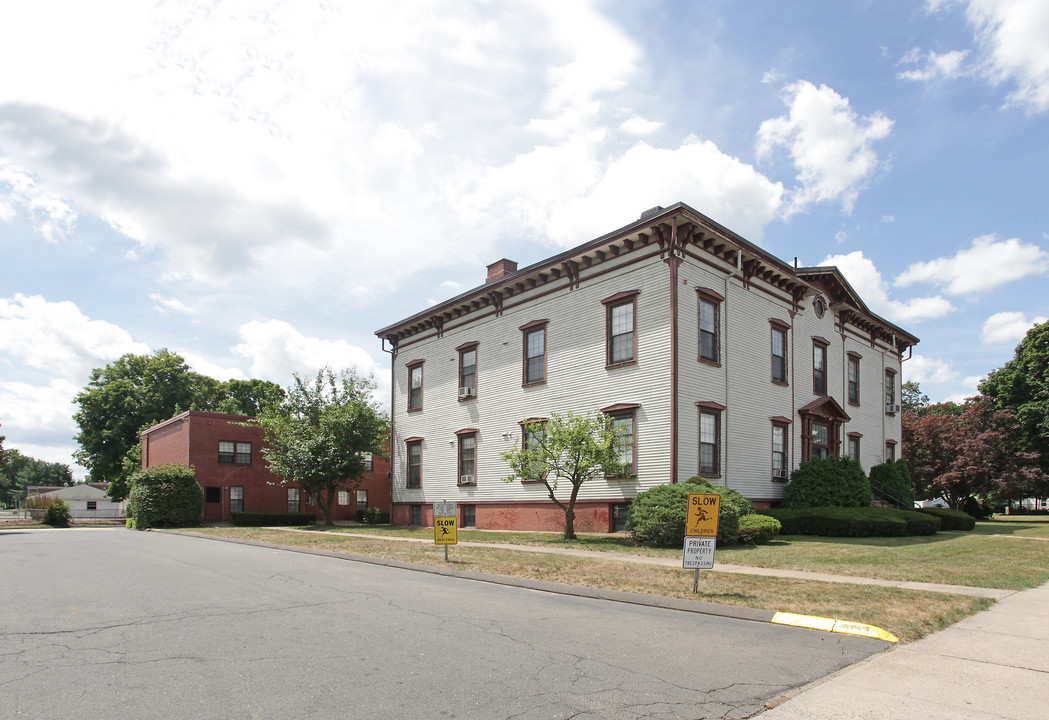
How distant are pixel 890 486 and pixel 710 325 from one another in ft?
39.0

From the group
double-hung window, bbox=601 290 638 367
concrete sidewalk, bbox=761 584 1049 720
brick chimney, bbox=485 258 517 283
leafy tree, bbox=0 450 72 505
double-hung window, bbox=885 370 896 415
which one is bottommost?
leafy tree, bbox=0 450 72 505

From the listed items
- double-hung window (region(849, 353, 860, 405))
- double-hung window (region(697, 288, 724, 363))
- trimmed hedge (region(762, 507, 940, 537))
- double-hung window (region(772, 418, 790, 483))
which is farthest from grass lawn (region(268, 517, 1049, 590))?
double-hung window (region(849, 353, 860, 405))

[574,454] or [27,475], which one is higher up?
[574,454]

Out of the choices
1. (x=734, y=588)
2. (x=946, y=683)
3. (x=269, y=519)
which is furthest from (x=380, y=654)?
(x=269, y=519)

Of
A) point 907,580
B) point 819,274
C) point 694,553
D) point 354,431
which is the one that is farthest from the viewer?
point 354,431

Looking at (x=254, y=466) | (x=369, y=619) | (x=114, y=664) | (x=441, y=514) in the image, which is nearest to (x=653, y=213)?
(x=441, y=514)

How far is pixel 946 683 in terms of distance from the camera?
6.41 metres

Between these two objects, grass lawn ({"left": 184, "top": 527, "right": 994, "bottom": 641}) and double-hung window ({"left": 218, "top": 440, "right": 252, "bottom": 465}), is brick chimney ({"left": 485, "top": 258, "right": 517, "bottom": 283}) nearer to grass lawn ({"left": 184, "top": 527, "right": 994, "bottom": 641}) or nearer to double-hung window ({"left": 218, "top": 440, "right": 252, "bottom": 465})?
grass lawn ({"left": 184, "top": 527, "right": 994, "bottom": 641})

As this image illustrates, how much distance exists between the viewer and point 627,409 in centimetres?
2297

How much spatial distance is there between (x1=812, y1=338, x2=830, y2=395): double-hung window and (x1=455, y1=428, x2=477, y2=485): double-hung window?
45.7ft

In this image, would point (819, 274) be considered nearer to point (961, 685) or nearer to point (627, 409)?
point (627, 409)

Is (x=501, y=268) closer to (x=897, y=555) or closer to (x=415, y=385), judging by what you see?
(x=415, y=385)

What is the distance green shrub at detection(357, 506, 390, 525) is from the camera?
138ft

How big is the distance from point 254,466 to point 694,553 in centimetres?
3765
